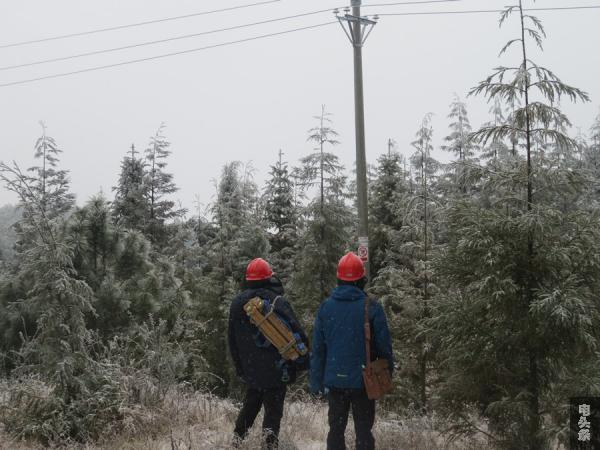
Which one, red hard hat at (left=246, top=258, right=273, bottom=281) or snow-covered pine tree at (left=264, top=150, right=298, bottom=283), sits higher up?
snow-covered pine tree at (left=264, top=150, right=298, bottom=283)

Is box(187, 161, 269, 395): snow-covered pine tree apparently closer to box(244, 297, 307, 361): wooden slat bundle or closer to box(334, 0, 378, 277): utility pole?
box(334, 0, 378, 277): utility pole

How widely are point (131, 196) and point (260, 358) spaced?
23.5 meters

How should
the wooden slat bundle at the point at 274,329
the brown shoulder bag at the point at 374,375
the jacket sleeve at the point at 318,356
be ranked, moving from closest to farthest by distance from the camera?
the brown shoulder bag at the point at 374,375, the jacket sleeve at the point at 318,356, the wooden slat bundle at the point at 274,329

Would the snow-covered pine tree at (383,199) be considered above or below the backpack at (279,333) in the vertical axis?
above

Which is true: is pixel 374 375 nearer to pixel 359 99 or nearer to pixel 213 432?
pixel 213 432

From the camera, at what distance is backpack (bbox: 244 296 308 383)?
5.23 m

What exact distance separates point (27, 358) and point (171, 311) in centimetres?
863

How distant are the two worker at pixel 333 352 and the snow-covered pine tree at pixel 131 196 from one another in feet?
70.6

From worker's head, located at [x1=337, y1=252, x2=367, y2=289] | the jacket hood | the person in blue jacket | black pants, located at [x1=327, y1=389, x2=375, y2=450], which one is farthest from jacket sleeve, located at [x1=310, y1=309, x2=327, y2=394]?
worker's head, located at [x1=337, y1=252, x2=367, y2=289]

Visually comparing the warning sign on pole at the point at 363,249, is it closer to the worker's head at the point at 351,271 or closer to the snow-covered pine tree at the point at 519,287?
the snow-covered pine tree at the point at 519,287

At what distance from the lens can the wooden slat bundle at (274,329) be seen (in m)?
5.22

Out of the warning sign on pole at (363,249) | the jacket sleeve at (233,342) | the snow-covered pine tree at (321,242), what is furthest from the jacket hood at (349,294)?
the snow-covered pine tree at (321,242)

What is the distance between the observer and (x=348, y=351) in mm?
4859

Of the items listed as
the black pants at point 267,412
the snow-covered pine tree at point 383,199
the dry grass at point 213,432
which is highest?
the snow-covered pine tree at point 383,199
